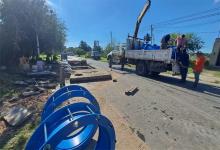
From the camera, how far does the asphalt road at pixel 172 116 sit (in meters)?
4.89

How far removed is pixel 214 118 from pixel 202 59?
228 inches

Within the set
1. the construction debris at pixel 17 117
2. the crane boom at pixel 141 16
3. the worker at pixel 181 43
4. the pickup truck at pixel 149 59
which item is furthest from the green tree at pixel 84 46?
the construction debris at pixel 17 117

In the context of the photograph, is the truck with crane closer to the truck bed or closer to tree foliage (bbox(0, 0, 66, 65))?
the truck bed

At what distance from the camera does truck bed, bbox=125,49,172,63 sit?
12354 mm

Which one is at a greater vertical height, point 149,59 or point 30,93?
point 149,59

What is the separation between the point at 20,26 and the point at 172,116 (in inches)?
632

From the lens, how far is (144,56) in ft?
49.9

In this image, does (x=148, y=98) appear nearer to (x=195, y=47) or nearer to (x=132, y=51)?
(x=132, y=51)

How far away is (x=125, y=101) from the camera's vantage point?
835cm

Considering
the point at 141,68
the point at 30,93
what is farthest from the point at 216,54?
the point at 30,93

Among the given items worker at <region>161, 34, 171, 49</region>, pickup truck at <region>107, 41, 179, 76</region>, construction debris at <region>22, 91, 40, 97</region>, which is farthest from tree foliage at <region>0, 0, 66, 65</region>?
worker at <region>161, 34, 171, 49</region>

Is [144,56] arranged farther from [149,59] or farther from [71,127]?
[71,127]

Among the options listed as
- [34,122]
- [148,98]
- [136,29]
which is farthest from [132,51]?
[34,122]

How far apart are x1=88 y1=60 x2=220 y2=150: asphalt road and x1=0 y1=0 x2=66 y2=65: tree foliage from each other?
1086 cm
